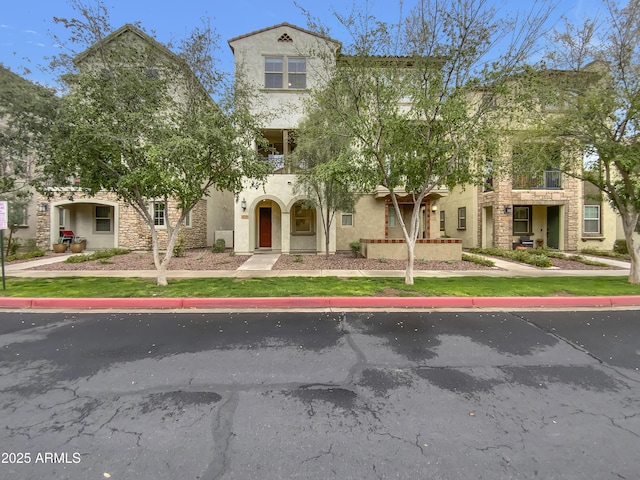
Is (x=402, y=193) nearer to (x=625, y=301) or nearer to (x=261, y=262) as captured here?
(x=261, y=262)

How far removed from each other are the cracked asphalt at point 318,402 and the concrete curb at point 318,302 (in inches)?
51.6

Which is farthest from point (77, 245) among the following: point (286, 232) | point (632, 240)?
point (632, 240)

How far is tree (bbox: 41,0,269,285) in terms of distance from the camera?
683 cm

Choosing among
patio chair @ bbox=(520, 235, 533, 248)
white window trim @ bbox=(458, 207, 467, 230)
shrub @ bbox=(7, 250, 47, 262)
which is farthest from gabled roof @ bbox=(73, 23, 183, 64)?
patio chair @ bbox=(520, 235, 533, 248)

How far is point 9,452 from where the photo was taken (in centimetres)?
239

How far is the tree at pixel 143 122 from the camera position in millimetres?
6828

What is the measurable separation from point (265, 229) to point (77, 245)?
33.6 ft

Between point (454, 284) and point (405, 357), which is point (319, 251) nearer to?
point (454, 284)

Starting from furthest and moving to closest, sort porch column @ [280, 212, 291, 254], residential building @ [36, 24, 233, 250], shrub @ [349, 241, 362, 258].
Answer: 1. residential building @ [36, 24, 233, 250]
2. porch column @ [280, 212, 291, 254]
3. shrub @ [349, 241, 362, 258]

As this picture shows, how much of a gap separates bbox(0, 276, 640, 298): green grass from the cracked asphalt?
6.61ft

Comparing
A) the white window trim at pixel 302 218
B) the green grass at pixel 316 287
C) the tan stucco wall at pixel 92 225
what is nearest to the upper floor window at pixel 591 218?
the green grass at pixel 316 287

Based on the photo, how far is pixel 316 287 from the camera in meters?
8.10

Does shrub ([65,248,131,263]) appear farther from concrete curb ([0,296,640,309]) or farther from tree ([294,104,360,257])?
tree ([294,104,360,257])

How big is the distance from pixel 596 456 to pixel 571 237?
19.8 meters
